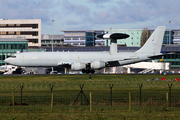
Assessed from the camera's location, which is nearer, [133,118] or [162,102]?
[133,118]

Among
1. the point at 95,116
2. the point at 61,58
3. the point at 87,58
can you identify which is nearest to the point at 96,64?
the point at 87,58

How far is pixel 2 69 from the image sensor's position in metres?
88.8

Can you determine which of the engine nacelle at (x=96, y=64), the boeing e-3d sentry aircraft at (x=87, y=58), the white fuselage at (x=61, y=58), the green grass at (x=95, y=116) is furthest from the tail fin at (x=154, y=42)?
the green grass at (x=95, y=116)

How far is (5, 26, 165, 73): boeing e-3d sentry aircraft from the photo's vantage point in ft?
226

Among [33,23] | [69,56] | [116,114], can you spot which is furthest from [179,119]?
[33,23]

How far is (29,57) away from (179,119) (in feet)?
176

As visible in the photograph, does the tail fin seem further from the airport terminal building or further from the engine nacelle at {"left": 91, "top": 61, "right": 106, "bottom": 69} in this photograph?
the airport terminal building

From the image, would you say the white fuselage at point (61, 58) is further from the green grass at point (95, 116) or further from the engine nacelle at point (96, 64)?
the green grass at point (95, 116)

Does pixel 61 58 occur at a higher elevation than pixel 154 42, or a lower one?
lower

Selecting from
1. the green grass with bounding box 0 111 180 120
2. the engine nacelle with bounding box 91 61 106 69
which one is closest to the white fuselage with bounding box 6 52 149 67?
the engine nacelle with bounding box 91 61 106 69

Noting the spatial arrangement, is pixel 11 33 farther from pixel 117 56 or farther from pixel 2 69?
pixel 117 56

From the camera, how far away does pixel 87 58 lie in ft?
234

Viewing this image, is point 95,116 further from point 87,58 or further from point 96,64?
point 87,58

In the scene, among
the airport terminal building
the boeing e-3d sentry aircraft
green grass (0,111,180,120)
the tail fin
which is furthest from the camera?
the airport terminal building
